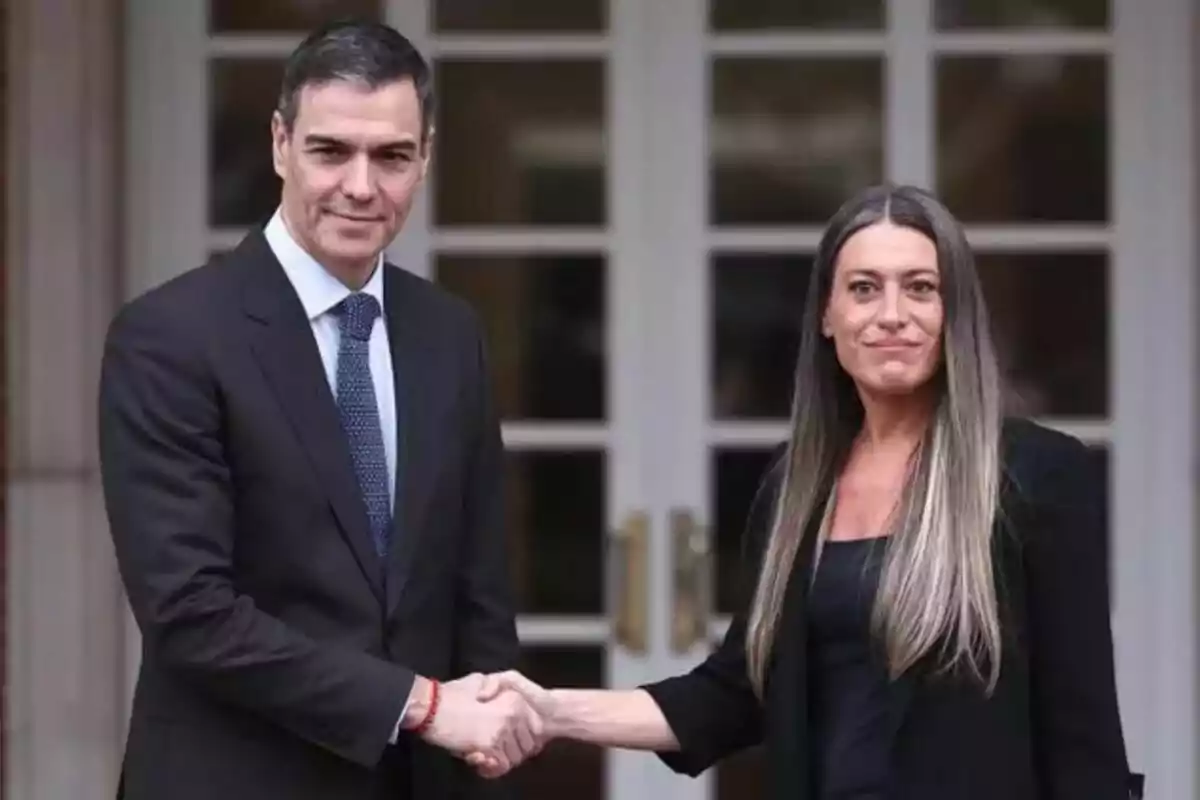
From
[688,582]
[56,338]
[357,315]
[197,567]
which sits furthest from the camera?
[688,582]

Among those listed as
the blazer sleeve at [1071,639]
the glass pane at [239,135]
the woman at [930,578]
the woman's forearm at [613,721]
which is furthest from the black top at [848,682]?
the glass pane at [239,135]

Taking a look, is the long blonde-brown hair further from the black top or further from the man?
the man

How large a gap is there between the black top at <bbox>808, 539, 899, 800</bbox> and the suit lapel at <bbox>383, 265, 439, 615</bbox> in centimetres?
52

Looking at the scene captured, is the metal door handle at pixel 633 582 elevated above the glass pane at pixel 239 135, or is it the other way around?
the glass pane at pixel 239 135

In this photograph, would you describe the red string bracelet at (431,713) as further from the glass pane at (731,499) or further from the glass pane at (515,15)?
the glass pane at (515,15)

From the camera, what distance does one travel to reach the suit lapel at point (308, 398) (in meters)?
2.81

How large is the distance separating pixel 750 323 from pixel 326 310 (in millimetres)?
2126

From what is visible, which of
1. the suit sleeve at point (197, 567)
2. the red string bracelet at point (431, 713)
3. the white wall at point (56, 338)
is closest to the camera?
the suit sleeve at point (197, 567)

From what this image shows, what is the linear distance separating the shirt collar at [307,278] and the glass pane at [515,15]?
6.85 ft

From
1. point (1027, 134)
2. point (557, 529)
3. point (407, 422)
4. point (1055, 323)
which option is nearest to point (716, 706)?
point (407, 422)

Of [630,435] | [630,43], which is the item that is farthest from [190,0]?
[630,435]

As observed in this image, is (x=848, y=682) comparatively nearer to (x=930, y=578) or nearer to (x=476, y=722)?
(x=930, y=578)

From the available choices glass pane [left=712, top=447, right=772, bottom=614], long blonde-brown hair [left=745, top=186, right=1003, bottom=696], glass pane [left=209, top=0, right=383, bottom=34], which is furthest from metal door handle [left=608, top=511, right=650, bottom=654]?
long blonde-brown hair [left=745, top=186, right=1003, bottom=696]

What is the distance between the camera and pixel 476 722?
2.91 meters
